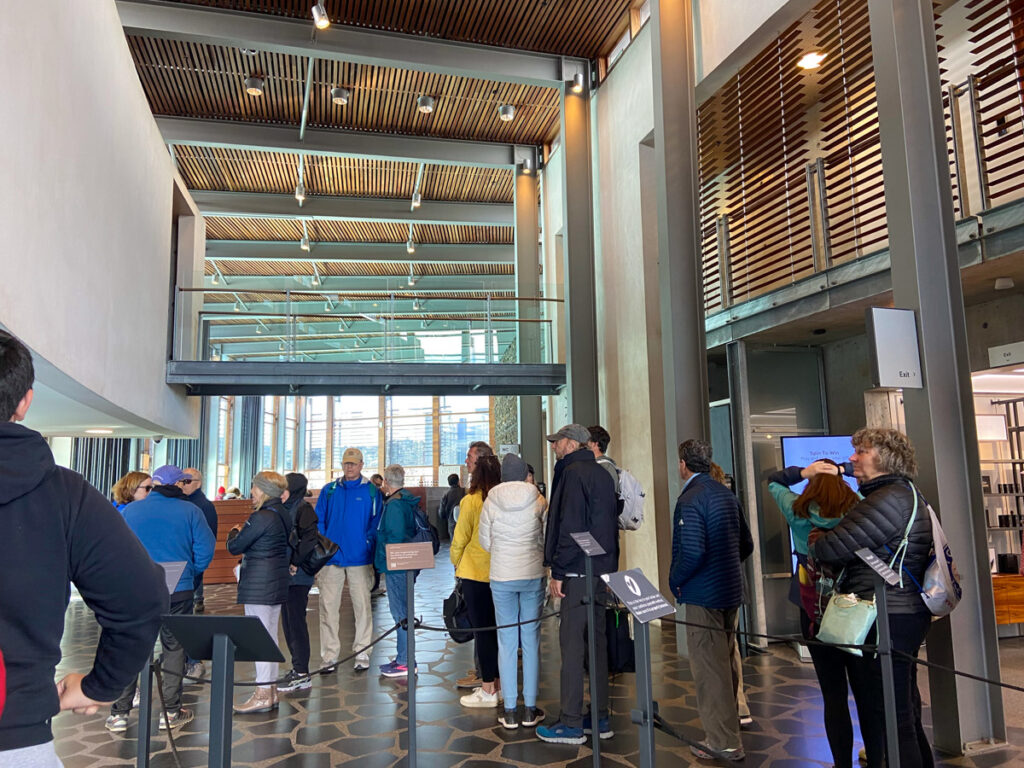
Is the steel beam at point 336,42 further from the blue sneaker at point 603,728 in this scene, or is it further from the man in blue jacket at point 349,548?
the blue sneaker at point 603,728

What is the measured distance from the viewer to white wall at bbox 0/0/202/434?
4699 mm

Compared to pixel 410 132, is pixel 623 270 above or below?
below

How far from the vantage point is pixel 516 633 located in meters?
4.28

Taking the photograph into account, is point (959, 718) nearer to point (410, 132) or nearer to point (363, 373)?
point (363, 373)

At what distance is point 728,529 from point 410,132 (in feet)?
33.9

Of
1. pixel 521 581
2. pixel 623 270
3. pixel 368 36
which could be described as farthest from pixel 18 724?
pixel 368 36

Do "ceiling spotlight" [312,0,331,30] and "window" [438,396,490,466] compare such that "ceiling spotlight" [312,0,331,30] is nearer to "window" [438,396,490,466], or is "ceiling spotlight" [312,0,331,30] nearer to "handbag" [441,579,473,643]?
"handbag" [441,579,473,643]

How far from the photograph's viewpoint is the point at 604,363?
10.0m

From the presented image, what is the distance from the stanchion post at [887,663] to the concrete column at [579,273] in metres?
7.11

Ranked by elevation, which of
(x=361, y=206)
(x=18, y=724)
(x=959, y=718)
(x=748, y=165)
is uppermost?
(x=361, y=206)

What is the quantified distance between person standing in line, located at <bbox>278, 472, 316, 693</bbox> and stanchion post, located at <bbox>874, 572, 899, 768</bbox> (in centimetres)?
361

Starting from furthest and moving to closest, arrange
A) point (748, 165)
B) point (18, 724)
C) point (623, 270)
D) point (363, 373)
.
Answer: point (363, 373) < point (623, 270) < point (748, 165) < point (18, 724)

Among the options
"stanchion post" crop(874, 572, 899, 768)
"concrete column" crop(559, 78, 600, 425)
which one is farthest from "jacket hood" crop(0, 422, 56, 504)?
"concrete column" crop(559, 78, 600, 425)

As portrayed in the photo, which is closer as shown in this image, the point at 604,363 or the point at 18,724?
the point at 18,724
